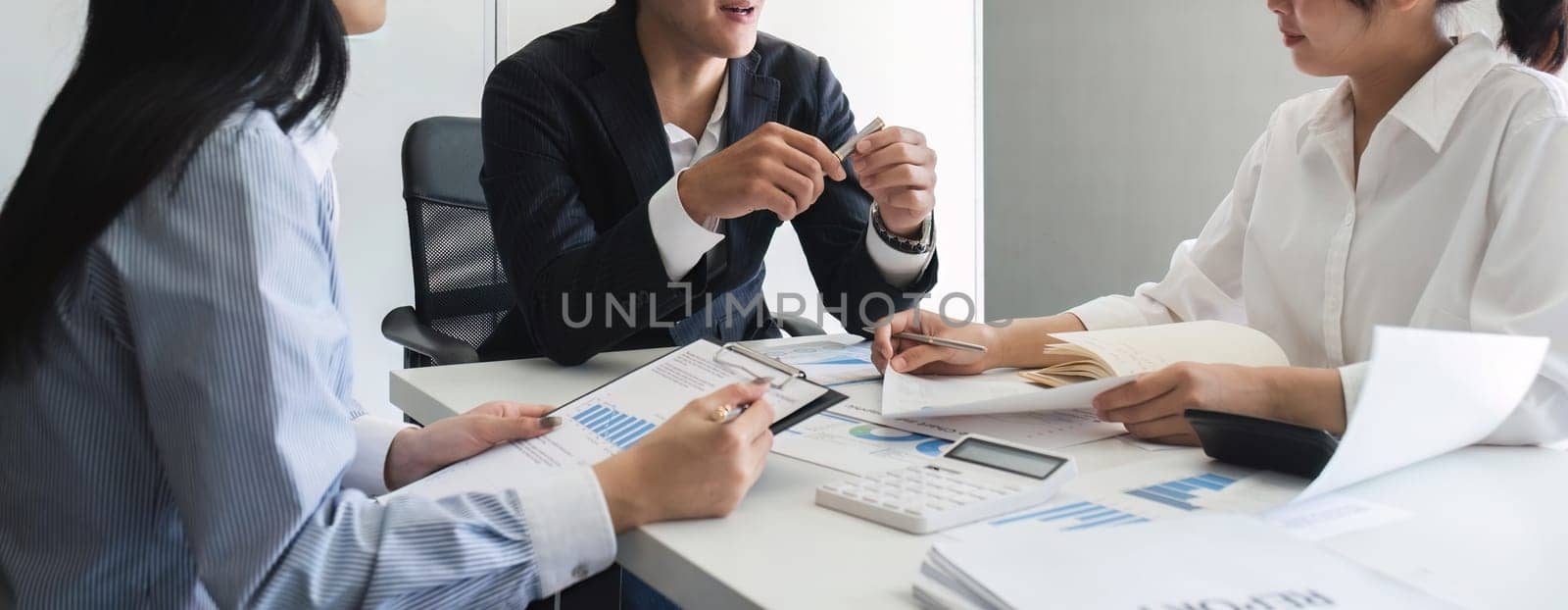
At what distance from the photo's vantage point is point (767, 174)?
4.03ft

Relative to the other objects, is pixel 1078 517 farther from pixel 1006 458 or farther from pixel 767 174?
pixel 767 174

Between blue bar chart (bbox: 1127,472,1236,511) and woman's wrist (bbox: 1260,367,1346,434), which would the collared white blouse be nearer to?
woman's wrist (bbox: 1260,367,1346,434)

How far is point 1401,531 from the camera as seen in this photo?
28.3 inches

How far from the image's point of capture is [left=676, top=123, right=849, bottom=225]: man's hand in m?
1.23

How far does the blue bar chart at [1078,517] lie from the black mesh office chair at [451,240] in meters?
1.08

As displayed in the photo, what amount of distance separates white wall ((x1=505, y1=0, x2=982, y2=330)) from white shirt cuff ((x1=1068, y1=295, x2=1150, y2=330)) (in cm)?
145

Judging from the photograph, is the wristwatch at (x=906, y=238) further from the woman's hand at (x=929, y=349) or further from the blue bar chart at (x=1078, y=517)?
the blue bar chart at (x=1078, y=517)

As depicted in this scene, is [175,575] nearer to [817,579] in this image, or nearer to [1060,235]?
[817,579]

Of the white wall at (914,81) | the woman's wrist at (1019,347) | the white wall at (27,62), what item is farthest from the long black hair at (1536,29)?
the white wall at (27,62)

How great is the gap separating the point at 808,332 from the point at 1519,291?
1083mm

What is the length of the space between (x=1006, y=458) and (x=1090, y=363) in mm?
298

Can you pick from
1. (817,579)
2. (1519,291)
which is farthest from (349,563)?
(1519,291)

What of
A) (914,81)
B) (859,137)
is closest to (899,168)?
(859,137)

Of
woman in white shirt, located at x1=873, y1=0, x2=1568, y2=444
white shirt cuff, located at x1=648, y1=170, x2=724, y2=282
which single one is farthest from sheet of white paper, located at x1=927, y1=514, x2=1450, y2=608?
white shirt cuff, located at x1=648, y1=170, x2=724, y2=282
